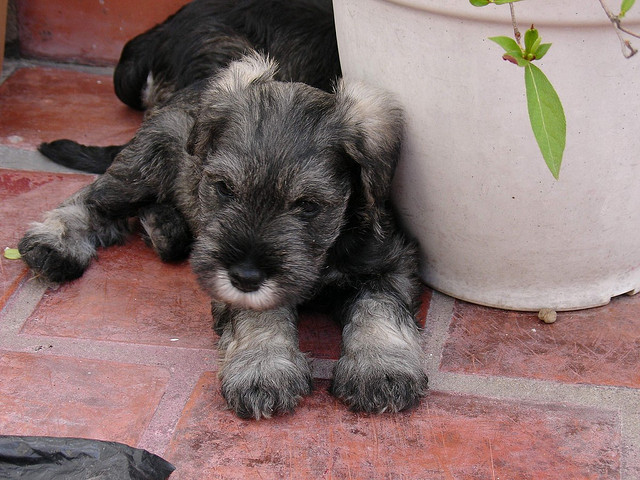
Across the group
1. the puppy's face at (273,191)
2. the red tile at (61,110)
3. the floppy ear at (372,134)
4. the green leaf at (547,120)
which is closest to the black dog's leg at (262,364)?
the puppy's face at (273,191)

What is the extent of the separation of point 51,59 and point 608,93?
2724mm

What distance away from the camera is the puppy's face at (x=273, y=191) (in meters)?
2.08

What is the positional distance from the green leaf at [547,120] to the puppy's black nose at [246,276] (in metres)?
0.79

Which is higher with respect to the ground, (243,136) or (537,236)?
(243,136)

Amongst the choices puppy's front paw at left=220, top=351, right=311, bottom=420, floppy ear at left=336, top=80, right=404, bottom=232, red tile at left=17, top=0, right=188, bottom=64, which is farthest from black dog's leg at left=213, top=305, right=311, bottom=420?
red tile at left=17, top=0, right=188, bottom=64

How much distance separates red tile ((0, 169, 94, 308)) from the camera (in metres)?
2.66

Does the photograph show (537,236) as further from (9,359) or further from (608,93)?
(9,359)

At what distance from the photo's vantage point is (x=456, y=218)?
2389 mm

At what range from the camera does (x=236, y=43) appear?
285cm

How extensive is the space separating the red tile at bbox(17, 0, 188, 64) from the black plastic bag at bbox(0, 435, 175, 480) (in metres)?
2.37

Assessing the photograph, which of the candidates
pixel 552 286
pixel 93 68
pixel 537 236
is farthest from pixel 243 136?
→ pixel 93 68

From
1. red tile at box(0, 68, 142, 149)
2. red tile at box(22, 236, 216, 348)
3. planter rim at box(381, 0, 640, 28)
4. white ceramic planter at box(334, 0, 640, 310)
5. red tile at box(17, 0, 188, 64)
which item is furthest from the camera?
red tile at box(17, 0, 188, 64)

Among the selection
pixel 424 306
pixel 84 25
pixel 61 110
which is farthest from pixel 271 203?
pixel 84 25

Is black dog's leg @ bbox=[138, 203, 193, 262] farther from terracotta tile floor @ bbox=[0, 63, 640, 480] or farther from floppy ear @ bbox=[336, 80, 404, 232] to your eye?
floppy ear @ bbox=[336, 80, 404, 232]
